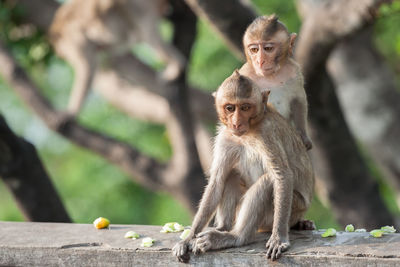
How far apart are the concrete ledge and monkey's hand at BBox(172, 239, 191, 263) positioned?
0.14 feet

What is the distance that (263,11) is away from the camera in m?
10.2

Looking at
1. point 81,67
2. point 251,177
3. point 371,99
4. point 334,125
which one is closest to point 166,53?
point 81,67

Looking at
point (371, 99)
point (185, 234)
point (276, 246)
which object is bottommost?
point (276, 246)

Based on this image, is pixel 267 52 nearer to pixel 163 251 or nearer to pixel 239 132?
pixel 239 132

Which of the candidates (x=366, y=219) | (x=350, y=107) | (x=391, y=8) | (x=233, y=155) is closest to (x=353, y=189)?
(x=366, y=219)

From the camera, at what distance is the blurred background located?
7.40 m

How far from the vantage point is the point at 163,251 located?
3.36 metres

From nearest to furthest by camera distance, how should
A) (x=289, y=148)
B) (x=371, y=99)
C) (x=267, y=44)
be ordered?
(x=289, y=148), (x=267, y=44), (x=371, y=99)

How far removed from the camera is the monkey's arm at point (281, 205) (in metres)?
3.27

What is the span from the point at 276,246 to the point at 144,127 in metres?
10.1

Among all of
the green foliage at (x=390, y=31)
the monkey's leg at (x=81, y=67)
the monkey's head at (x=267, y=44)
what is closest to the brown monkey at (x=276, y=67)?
the monkey's head at (x=267, y=44)

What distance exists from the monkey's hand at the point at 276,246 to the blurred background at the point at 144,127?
2516mm

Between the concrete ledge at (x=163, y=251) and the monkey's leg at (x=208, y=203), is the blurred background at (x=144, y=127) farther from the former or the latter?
the monkey's leg at (x=208, y=203)

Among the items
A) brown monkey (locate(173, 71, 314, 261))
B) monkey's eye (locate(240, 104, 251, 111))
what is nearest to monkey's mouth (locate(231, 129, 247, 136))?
brown monkey (locate(173, 71, 314, 261))
